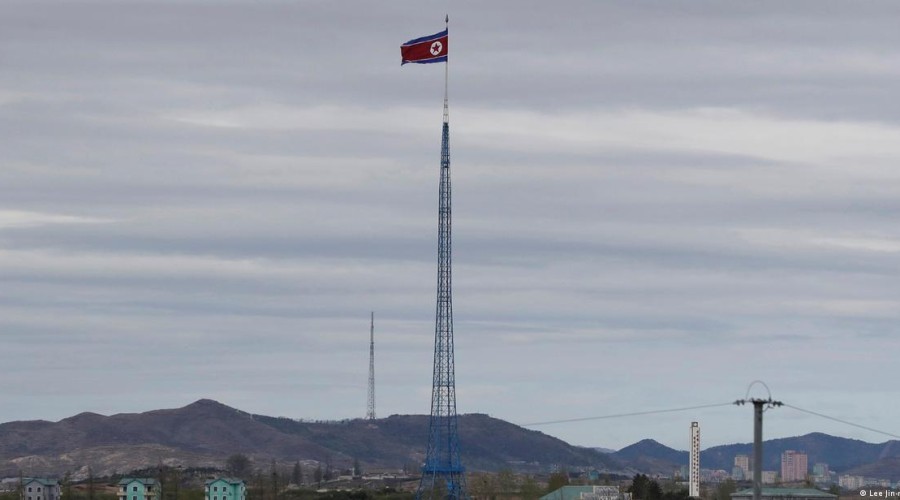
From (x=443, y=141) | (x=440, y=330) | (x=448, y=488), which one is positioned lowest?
(x=448, y=488)

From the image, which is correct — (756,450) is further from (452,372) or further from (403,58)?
(452,372)

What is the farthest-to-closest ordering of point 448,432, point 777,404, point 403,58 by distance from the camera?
point 448,432
point 403,58
point 777,404

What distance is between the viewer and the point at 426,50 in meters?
160

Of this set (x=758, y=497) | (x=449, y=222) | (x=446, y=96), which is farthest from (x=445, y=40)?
(x=758, y=497)

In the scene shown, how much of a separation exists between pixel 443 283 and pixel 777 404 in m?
94.0

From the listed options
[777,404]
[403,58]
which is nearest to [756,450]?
[777,404]

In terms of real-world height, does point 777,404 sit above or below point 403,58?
below

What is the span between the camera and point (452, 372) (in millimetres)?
178625

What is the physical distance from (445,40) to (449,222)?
92.5 ft

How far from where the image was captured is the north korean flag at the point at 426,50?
522 feet

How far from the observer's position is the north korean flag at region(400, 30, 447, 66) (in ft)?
522

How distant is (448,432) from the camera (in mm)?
176000

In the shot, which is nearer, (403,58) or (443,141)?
(403,58)

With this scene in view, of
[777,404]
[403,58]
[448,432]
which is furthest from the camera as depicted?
[448,432]
